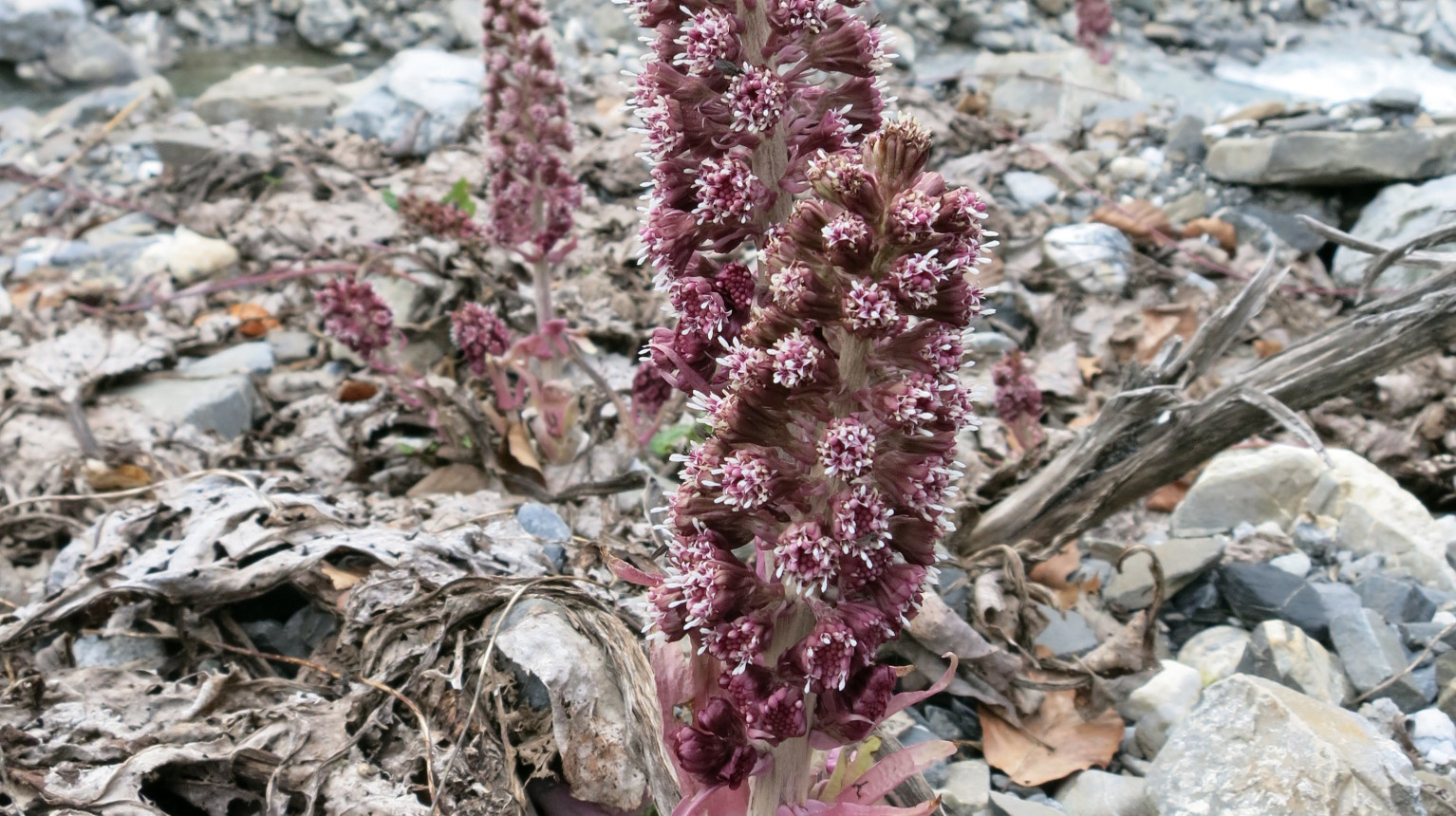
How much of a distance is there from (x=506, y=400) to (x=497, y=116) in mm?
1150

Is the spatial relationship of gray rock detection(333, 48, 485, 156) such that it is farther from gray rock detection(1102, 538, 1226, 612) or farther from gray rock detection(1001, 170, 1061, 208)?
gray rock detection(1102, 538, 1226, 612)

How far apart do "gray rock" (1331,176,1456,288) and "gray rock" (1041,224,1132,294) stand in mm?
1088

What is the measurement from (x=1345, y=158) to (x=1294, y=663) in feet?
14.4

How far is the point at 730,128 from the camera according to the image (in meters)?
1.96

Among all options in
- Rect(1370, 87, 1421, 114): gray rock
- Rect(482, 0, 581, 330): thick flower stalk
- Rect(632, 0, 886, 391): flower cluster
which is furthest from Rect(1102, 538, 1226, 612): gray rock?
Rect(1370, 87, 1421, 114): gray rock

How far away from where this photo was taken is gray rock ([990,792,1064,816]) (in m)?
2.56

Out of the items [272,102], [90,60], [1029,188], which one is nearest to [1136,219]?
[1029,188]

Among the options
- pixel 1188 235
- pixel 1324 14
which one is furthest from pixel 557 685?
pixel 1324 14

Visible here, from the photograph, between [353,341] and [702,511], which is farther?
[353,341]

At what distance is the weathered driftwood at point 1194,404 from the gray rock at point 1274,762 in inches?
32.7

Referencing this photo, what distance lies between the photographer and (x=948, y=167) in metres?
6.93

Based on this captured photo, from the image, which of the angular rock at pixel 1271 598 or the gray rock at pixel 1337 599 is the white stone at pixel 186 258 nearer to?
the angular rock at pixel 1271 598

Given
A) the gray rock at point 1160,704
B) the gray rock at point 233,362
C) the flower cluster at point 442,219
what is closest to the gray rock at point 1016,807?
the gray rock at point 1160,704

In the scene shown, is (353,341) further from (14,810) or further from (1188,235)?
(1188,235)
